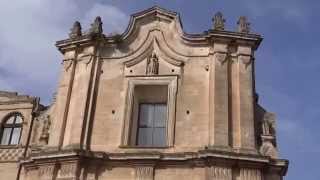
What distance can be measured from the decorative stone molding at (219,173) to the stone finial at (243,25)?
515 centimetres

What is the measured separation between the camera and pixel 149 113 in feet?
63.8

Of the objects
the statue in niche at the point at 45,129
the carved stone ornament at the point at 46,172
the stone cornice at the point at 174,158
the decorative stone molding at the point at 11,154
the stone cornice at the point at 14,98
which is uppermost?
the stone cornice at the point at 14,98

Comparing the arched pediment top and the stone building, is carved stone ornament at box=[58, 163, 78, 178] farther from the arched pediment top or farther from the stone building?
the arched pediment top

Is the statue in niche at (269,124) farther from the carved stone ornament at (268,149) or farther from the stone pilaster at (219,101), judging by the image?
the stone pilaster at (219,101)

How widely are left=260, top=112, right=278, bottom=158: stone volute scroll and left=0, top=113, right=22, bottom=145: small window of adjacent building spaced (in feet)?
27.0

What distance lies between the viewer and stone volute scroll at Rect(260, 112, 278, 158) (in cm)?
1777

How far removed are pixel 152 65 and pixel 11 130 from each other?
542cm

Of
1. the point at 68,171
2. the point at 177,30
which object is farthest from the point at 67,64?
the point at 68,171

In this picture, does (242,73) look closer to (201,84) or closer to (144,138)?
(201,84)

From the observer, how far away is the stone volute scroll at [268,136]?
1777 centimetres

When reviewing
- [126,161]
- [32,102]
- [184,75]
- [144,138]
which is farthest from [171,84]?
[32,102]

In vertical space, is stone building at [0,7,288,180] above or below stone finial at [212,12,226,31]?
below

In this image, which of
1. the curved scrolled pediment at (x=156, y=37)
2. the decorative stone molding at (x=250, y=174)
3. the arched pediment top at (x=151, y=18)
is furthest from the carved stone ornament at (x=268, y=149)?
the arched pediment top at (x=151, y=18)

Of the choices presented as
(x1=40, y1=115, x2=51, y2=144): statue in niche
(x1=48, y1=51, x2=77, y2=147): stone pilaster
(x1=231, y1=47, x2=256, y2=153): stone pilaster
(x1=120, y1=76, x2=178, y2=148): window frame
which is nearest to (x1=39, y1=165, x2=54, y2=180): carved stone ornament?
(x1=48, y1=51, x2=77, y2=147): stone pilaster
